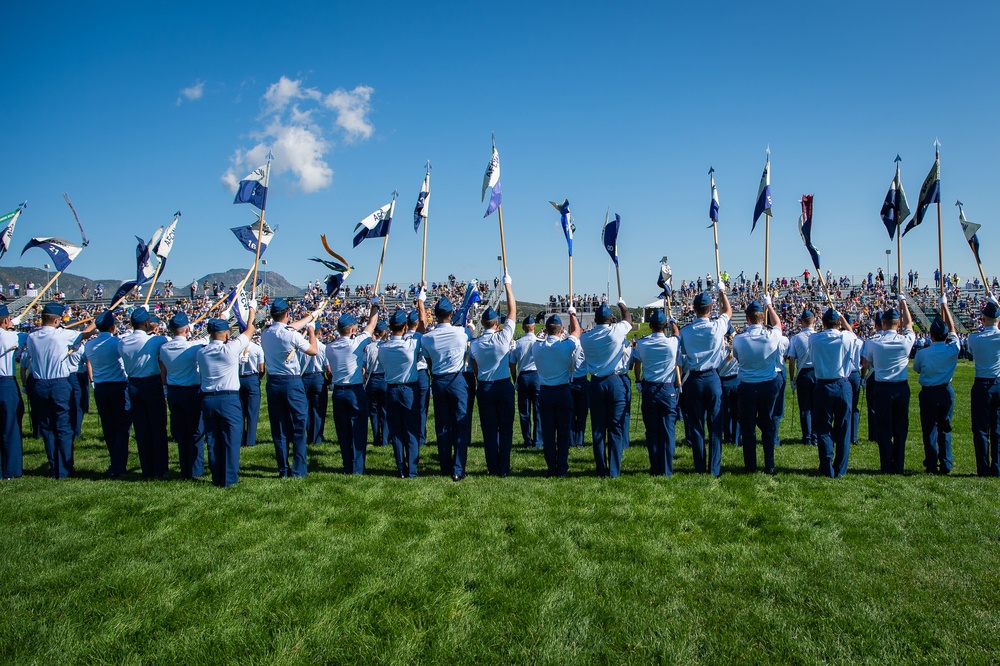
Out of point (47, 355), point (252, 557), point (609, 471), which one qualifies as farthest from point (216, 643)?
point (47, 355)

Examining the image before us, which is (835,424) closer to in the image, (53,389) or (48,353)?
(53,389)

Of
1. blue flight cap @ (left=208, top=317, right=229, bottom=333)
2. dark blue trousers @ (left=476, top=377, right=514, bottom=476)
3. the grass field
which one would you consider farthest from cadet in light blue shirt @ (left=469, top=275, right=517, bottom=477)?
blue flight cap @ (left=208, top=317, right=229, bottom=333)

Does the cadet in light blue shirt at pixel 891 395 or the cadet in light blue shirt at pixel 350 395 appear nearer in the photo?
the cadet in light blue shirt at pixel 891 395

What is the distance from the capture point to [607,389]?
27.2 feet

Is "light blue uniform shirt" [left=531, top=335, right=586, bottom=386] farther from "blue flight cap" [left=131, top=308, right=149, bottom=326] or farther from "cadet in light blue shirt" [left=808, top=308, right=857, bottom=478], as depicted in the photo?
"blue flight cap" [left=131, top=308, right=149, bottom=326]

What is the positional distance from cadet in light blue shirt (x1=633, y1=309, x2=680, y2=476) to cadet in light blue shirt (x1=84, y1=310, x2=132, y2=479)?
737 cm

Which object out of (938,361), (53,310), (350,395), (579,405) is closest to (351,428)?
(350,395)

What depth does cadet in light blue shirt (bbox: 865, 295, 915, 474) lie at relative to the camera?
8.26 metres

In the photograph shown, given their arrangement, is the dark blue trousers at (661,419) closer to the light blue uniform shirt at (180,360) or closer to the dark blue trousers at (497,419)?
the dark blue trousers at (497,419)

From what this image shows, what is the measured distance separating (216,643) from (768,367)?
7.11 meters

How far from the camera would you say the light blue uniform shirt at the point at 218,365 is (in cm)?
765

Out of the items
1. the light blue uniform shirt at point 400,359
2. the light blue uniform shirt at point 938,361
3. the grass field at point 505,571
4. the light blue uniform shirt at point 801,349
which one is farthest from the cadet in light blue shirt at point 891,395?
the light blue uniform shirt at point 400,359

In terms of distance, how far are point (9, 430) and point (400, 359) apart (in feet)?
18.1

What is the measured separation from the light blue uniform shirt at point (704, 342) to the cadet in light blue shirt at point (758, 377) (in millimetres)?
266
